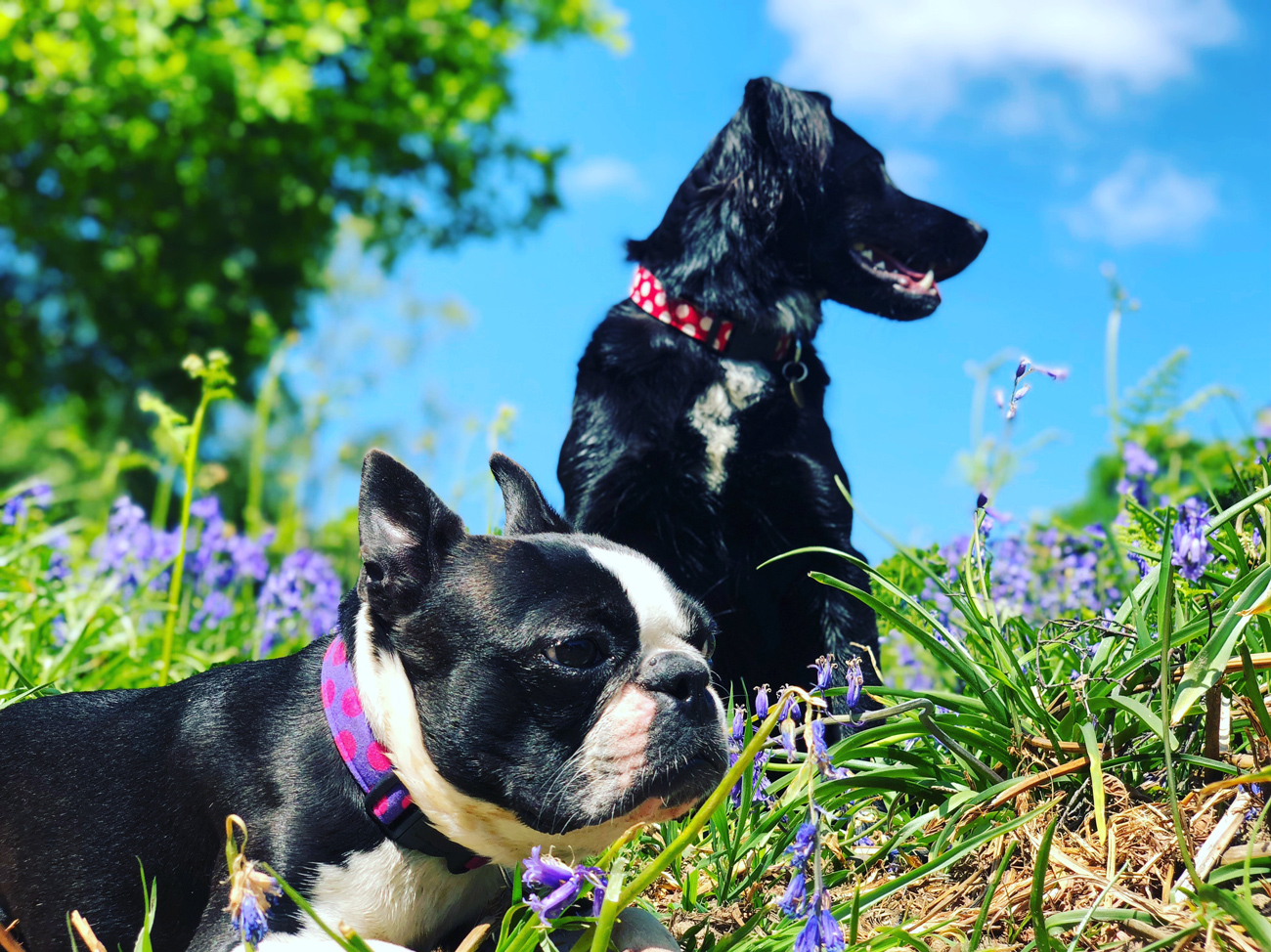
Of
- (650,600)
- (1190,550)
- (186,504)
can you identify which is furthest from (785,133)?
(186,504)

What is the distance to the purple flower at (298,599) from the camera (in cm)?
491

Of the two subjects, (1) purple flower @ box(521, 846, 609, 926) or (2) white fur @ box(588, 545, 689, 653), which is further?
(2) white fur @ box(588, 545, 689, 653)

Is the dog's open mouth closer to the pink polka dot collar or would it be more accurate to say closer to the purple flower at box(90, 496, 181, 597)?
the pink polka dot collar

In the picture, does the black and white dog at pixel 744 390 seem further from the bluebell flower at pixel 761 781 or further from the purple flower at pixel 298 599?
the purple flower at pixel 298 599

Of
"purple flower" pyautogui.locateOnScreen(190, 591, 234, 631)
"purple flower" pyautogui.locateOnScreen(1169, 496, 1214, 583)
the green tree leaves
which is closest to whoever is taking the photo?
"purple flower" pyautogui.locateOnScreen(1169, 496, 1214, 583)

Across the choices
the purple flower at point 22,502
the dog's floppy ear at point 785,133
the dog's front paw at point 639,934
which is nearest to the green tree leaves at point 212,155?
the purple flower at point 22,502

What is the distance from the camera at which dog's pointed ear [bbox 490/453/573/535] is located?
265 centimetres

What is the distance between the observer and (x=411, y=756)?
210 cm

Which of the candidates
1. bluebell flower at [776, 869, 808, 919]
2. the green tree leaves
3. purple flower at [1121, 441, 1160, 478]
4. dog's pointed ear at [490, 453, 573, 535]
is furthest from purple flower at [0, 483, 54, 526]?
the green tree leaves

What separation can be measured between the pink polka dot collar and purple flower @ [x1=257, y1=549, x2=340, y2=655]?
260 cm

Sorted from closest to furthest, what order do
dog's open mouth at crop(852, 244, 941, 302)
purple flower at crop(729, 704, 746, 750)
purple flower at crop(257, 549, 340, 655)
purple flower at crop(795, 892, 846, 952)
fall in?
1. purple flower at crop(795, 892, 846, 952)
2. purple flower at crop(729, 704, 746, 750)
3. dog's open mouth at crop(852, 244, 941, 302)
4. purple flower at crop(257, 549, 340, 655)

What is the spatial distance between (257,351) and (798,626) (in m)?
12.9

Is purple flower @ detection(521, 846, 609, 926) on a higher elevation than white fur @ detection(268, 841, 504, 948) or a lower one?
higher

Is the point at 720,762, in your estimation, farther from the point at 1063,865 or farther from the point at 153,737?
the point at 153,737
